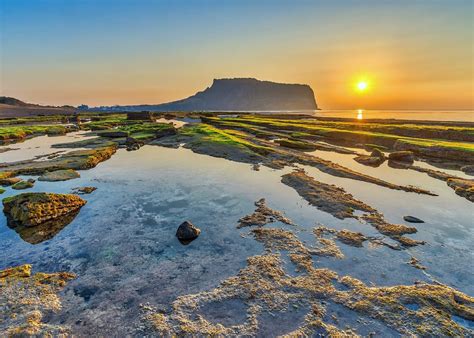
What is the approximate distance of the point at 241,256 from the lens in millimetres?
12031

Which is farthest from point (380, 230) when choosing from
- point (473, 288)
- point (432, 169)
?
point (432, 169)

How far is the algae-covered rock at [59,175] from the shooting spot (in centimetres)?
2369

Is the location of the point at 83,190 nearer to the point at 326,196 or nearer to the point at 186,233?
the point at 186,233

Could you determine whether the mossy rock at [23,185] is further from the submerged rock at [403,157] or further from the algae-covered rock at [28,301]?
the submerged rock at [403,157]

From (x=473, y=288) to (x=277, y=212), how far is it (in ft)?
31.9

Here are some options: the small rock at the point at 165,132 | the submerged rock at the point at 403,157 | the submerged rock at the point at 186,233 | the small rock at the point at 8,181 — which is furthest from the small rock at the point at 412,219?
the small rock at the point at 165,132

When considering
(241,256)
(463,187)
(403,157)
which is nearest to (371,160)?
(403,157)

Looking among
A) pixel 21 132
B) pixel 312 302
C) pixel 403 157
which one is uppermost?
pixel 21 132

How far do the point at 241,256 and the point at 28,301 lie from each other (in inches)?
315

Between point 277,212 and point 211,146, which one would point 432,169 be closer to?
point 277,212

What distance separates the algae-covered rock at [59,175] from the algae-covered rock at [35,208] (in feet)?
24.1

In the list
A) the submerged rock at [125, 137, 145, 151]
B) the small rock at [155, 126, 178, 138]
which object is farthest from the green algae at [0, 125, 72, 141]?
the submerged rock at [125, 137, 145, 151]

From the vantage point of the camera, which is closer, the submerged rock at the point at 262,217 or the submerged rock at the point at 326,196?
the submerged rock at the point at 262,217

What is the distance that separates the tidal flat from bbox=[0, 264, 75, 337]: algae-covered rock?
0.17 ft
